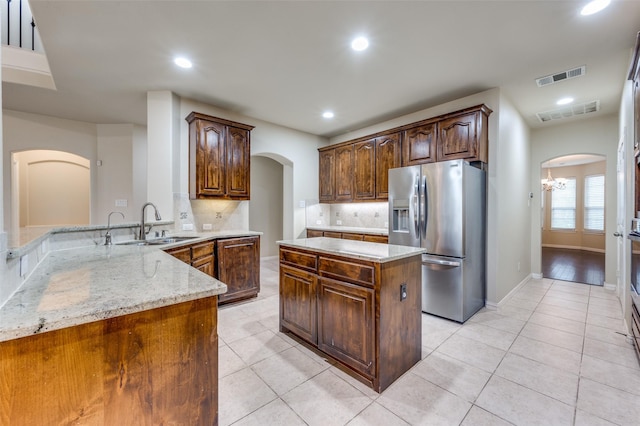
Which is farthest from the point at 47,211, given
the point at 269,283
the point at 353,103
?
the point at 353,103

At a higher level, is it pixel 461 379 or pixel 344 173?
pixel 344 173

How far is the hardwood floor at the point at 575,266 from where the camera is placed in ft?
16.4

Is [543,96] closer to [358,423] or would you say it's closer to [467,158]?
[467,158]

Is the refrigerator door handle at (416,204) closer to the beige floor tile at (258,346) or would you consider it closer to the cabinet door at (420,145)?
the cabinet door at (420,145)

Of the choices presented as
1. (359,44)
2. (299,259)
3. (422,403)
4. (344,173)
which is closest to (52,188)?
(344,173)

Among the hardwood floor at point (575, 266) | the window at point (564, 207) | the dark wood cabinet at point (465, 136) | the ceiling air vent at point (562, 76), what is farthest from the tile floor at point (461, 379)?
the window at point (564, 207)

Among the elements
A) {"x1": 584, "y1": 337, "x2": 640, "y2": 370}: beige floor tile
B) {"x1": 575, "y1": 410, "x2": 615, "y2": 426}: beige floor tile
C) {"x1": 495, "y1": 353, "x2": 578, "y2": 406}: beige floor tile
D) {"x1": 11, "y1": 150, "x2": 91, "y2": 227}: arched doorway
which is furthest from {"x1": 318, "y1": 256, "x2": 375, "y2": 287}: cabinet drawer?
{"x1": 11, "y1": 150, "x2": 91, "y2": 227}: arched doorway

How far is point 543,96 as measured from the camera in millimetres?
3734

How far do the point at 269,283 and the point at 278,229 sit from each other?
2517mm

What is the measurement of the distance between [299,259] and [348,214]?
319 cm

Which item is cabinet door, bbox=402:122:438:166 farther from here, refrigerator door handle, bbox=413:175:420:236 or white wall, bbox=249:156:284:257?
white wall, bbox=249:156:284:257

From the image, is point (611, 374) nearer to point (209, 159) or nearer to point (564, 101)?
point (564, 101)

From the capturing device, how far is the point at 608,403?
1.83 metres

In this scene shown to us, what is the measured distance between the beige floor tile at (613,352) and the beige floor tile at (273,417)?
261 cm
